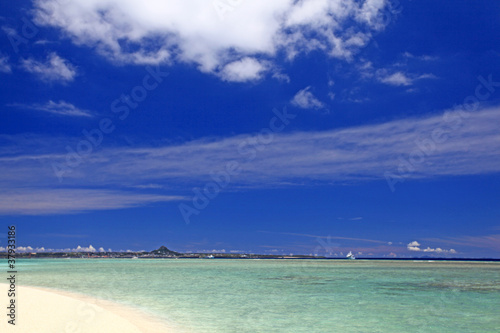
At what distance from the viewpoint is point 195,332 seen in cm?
1861

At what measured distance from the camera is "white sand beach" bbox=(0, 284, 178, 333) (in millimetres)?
15875

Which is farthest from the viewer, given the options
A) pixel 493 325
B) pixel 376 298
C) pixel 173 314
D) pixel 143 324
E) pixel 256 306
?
pixel 376 298

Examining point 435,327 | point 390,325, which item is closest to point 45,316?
point 390,325

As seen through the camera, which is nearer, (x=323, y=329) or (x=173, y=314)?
(x=323, y=329)

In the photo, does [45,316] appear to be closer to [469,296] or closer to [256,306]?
[256,306]

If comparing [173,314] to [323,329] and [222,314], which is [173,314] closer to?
[222,314]

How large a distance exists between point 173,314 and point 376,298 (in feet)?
56.0

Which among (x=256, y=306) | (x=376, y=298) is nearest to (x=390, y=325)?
(x=256, y=306)

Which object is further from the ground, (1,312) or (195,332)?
(1,312)

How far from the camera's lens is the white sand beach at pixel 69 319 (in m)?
15.9

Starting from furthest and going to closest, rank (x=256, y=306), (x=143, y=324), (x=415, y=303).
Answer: (x=415, y=303) → (x=256, y=306) → (x=143, y=324)

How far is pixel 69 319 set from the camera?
1784 cm

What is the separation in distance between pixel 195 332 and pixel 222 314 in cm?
520

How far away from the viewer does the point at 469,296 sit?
33688mm
